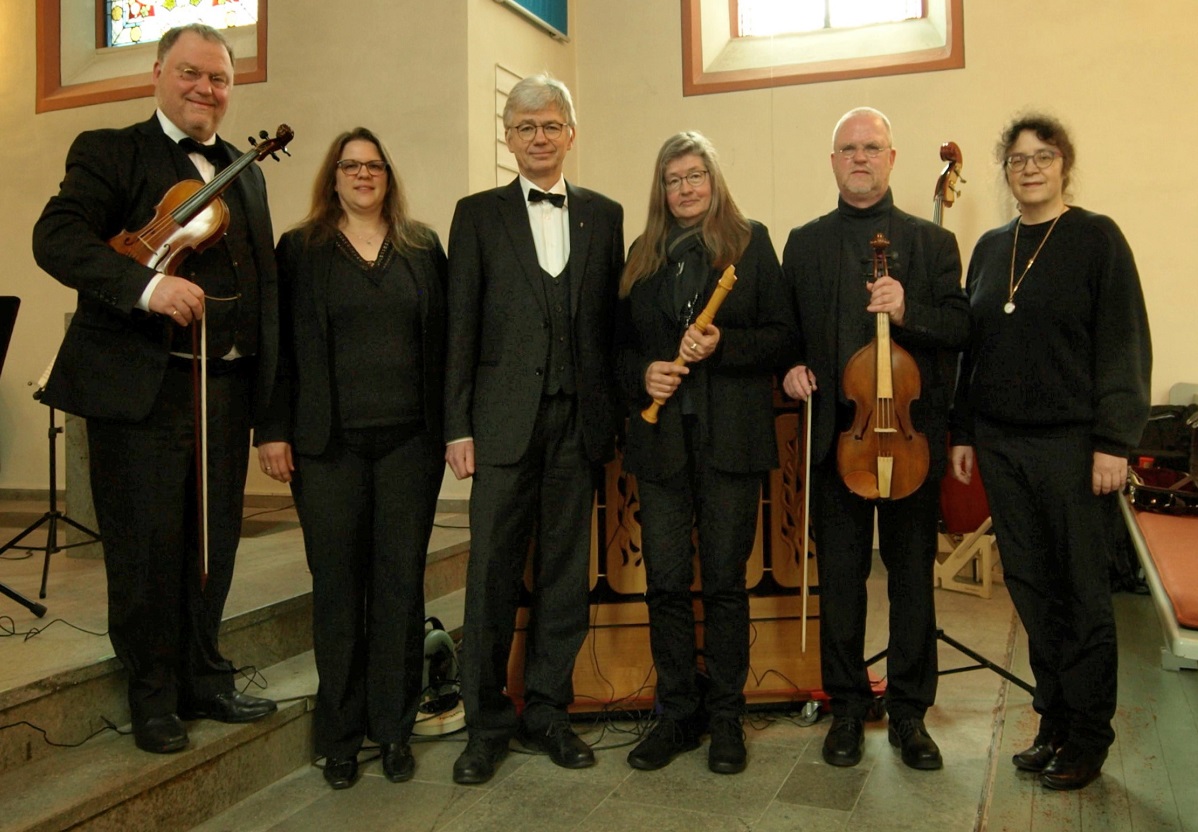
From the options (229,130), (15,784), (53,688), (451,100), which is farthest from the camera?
(229,130)

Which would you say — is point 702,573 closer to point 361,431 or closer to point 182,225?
point 361,431

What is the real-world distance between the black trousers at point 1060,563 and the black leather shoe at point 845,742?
457 mm

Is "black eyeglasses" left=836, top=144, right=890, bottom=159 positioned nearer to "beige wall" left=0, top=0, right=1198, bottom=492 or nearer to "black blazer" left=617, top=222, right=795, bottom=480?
"black blazer" left=617, top=222, right=795, bottom=480

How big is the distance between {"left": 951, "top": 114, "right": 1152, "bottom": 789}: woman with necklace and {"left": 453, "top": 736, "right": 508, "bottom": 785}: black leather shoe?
4.47 feet

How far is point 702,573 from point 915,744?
2.30ft

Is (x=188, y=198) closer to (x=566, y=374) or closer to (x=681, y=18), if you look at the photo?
(x=566, y=374)

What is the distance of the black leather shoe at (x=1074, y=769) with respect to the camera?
2525 millimetres

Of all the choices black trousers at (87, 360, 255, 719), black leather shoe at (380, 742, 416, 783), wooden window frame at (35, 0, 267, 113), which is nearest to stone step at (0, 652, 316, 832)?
black trousers at (87, 360, 255, 719)

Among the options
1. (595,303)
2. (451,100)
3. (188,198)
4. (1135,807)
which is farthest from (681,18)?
(1135,807)

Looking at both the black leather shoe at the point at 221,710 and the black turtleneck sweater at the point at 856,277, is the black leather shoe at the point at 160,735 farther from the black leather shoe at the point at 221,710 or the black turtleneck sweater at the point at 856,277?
the black turtleneck sweater at the point at 856,277

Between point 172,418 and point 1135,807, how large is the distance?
246 cm

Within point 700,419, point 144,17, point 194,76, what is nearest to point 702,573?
point 700,419

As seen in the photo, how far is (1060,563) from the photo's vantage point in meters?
2.54

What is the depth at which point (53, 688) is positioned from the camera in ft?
8.01
